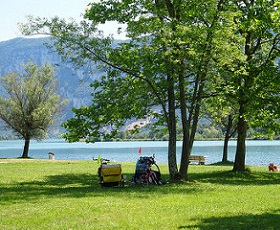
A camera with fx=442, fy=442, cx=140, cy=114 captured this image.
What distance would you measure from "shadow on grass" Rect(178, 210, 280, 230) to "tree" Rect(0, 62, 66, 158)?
44413 millimetres

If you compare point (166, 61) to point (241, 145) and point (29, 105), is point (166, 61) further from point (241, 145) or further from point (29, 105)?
point (29, 105)

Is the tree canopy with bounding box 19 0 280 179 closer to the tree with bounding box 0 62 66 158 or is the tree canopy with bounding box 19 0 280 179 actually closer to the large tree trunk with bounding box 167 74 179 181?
the large tree trunk with bounding box 167 74 179 181

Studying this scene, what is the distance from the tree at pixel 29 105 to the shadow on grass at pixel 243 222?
4441cm

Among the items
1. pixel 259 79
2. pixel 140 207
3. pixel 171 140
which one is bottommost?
pixel 140 207

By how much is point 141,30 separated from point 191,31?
8.54 feet

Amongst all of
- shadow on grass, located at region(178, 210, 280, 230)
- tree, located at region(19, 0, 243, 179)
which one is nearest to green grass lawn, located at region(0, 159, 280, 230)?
shadow on grass, located at region(178, 210, 280, 230)

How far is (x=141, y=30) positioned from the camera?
821 inches

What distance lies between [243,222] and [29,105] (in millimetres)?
47043

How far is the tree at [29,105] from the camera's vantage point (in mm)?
54625

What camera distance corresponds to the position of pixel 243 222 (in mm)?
11125

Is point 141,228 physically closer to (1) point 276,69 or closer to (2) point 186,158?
(2) point 186,158

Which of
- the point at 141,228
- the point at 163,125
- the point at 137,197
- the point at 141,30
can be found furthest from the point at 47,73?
the point at 141,228

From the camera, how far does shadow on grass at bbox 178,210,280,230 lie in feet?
34.5

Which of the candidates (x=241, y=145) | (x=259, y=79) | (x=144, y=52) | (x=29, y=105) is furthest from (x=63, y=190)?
(x=29, y=105)
